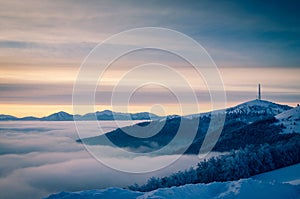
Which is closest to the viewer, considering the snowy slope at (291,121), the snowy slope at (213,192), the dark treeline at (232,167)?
the snowy slope at (213,192)

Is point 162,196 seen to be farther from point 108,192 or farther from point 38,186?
point 38,186

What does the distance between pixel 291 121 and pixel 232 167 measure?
9772 centimetres

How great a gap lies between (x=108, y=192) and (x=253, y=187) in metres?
10.4

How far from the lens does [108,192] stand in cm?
2753

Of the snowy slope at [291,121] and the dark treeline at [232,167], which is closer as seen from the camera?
the dark treeline at [232,167]

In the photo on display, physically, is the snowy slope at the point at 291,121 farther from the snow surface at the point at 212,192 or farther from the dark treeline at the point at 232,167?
the snow surface at the point at 212,192

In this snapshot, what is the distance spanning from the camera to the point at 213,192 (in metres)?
28.7

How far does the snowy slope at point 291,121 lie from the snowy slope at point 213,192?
10420 cm

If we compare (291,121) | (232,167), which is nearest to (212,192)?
(232,167)

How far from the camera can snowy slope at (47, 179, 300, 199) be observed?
27152mm

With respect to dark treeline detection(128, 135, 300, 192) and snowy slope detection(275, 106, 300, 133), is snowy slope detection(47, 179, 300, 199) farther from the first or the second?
snowy slope detection(275, 106, 300, 133)

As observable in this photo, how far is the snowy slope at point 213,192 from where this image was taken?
27.2 m

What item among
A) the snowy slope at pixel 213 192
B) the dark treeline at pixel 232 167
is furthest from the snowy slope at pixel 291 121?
the snowy slope at pixel 213 192

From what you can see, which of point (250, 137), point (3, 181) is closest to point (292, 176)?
point (250, 137)
